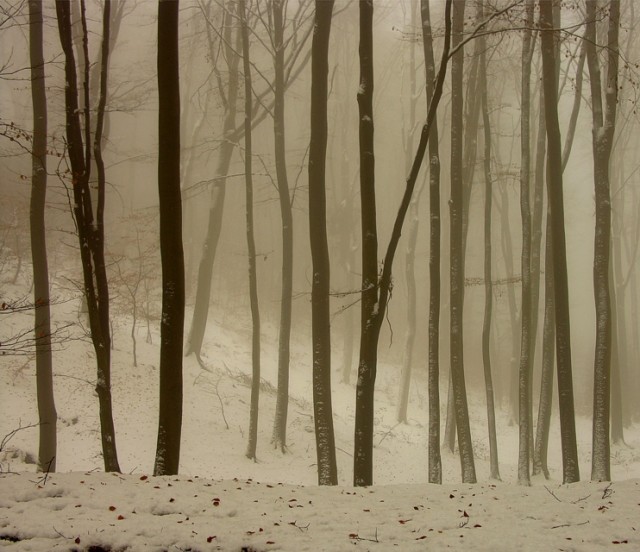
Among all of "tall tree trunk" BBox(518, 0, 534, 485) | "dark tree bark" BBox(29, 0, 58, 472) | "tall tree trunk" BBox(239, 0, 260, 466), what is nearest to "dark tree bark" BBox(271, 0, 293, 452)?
"tall tree trunk" BBox(239, 0, 260, 466)

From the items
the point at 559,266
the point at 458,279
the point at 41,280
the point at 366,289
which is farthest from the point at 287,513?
the point at 458,279

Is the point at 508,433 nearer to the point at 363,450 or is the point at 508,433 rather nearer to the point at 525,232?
the point at 525,232

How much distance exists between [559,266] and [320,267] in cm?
386

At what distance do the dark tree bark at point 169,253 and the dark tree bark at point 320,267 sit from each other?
2.38 m

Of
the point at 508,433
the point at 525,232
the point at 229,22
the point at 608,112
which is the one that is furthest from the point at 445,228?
the point at 608,112

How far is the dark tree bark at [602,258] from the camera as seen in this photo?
9125 mm

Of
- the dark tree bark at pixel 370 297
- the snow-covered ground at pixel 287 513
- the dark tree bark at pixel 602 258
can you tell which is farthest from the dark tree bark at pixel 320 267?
the dark tree bark at pixel 602 258

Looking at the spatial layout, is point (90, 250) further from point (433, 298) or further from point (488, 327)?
point (488, 327)

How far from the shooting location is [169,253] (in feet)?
21.1

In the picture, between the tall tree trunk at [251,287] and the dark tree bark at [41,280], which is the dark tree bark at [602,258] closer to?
the tall tree trunk at [251,287]

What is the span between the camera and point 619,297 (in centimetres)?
2433

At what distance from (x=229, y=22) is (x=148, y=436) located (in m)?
13.5

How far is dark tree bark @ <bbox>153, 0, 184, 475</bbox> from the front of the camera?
6344 millimetres

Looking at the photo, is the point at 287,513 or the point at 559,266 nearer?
the point at 287,513
